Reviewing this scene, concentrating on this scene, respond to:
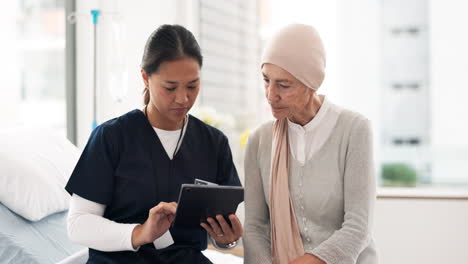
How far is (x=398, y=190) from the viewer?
3.10m

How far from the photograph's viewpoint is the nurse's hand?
133 cm

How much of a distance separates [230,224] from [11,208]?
767 mm

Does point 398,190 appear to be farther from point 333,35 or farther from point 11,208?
point 11,208

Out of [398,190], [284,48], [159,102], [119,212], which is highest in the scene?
[284,48]

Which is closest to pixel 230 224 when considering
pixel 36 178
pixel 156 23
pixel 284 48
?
pixel 284 48

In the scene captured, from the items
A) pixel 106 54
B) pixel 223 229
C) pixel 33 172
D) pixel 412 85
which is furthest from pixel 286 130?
pixel 412 85

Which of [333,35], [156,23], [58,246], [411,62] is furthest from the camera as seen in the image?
[411,62]

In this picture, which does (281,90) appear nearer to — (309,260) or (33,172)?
(309,260)

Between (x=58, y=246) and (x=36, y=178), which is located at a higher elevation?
(x=36, y=178)

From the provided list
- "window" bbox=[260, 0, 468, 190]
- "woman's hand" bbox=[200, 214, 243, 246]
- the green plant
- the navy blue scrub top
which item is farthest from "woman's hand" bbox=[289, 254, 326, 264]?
the green plant

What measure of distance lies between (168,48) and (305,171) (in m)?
0.53

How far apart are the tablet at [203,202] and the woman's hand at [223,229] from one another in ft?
0.05

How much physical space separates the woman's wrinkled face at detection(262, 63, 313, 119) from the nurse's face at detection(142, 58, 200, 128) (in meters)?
0.21

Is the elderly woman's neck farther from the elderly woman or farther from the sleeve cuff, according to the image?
the sleeve cuff
